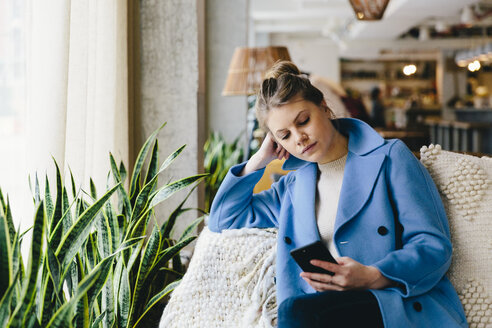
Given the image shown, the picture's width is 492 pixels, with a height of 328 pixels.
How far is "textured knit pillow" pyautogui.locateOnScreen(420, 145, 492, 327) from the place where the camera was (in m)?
1.42

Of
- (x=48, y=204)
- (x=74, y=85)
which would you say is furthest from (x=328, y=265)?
(x=74, y=85)

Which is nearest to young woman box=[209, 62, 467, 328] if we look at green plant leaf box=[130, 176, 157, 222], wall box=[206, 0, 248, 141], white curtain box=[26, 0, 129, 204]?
green plant leaf box=[130, 176, 157, 222]

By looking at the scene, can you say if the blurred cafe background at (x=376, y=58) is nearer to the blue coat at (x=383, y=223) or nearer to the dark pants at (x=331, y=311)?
the blue coat at (x=383, y=223)

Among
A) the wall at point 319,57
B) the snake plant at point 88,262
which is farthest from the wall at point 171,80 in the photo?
the wall at point 319,57

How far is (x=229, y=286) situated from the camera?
1632mm

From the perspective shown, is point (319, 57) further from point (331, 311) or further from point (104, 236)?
point (331, 311)

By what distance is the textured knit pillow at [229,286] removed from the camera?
5.08 feet

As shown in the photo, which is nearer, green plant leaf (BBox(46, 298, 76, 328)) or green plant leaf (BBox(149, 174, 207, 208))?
green plant leaf (BBox(46, 298, 76, 328))

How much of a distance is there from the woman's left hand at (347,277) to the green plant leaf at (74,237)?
0.60 meters

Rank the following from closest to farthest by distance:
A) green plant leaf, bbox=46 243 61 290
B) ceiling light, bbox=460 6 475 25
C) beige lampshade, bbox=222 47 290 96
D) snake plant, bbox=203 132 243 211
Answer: green plant leaf, bbox=46 243 61 290 < beige lampshade, bbox=222 47 290 96 < snake plant, bbox=203 132 243 211 < ceiling light, bbox=460 6 475 25

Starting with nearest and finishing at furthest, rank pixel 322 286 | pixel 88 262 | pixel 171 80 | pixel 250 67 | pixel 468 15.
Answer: pixel 322 286, pixel 88 262, pixel 171 80, pixel 250 67, pixel 468 15

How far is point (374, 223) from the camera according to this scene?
1.46 metres

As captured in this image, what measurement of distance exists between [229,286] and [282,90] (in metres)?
0.66

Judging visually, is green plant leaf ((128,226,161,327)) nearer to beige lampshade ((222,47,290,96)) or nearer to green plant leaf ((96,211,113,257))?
green plant leaf ((96,211,113,257))
